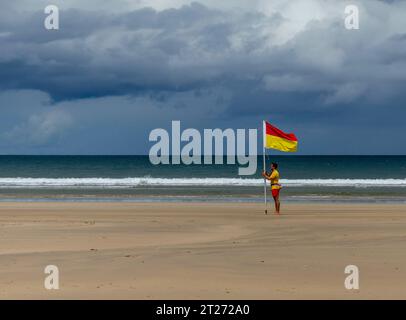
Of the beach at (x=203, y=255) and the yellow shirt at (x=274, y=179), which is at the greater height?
the yellow shirt at (x=274, y=179)

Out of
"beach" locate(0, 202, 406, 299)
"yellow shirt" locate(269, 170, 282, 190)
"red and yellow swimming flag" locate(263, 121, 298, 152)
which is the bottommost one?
"beach" locate(0, 202, 406, 299)

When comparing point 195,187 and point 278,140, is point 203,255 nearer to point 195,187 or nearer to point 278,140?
point 278,140

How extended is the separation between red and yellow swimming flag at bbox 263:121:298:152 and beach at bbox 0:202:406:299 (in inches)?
88.2

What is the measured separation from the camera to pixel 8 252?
40.7ft

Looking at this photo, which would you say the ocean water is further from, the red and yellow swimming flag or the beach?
the beach

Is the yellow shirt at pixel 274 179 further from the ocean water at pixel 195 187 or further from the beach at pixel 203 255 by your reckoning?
the ocean water at pixel 195 187

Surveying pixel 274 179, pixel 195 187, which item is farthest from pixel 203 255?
pixel 195 187

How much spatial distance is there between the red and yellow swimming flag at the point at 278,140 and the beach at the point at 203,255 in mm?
2241

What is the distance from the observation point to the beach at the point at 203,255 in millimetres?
9031

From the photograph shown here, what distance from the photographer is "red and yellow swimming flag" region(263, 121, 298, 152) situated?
2056 cm

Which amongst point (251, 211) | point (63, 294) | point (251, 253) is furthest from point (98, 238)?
point (251, 211)

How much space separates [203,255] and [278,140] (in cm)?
948

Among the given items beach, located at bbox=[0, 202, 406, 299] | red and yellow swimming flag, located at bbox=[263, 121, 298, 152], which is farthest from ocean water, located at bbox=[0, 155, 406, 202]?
beach, located at bbox=[0, 202, 406, 299]

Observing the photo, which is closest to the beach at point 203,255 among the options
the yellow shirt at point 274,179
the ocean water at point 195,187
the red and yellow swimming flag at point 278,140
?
the yellow shirt at point 274,179
